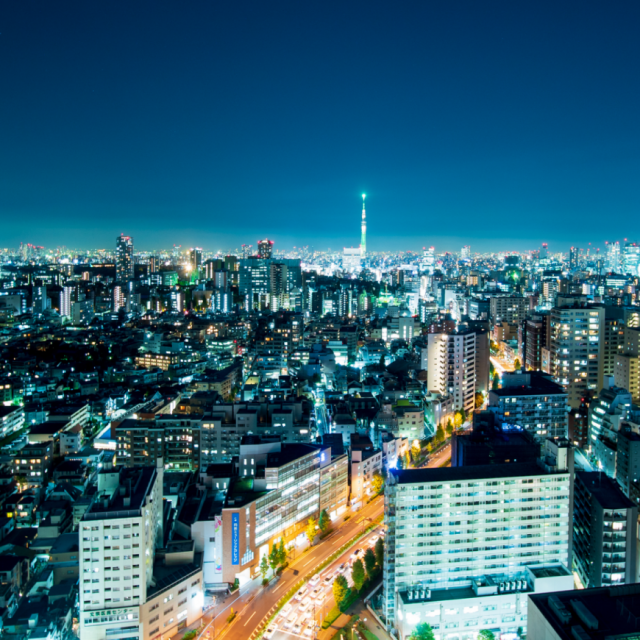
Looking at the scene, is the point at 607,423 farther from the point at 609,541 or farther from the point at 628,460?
the point at 609,541

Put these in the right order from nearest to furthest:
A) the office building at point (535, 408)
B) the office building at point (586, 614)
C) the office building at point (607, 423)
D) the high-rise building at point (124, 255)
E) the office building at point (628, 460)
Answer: the office building at point (586, 614), the office building at point (628, 460), the office building at point (607, 423), the office building at point (535, 408), the high-rise building at point (124, 255)

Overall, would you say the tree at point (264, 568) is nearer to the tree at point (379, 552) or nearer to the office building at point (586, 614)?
the tree at point (379, 552)

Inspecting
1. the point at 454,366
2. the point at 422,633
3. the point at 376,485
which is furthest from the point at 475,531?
the point at 454,366

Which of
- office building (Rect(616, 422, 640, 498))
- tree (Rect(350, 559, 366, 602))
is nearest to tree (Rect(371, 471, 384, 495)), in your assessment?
tree (Rect(350, 559, 366, 602))

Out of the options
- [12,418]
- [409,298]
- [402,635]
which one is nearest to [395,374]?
[12,418]

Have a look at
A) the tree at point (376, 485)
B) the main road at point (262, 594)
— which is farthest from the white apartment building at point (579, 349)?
the main road at point (262, 594)

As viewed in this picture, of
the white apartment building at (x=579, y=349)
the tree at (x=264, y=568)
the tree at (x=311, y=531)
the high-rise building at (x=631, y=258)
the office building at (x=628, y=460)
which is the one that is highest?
the high-rise building at (x=631, y=258)

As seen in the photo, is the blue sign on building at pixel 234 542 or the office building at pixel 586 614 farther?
the blue sign on building at pixel 234 542
